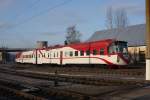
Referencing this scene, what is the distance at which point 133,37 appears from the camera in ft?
214

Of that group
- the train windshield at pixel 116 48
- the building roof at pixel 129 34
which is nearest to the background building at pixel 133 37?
the building roof at pixel 129 34

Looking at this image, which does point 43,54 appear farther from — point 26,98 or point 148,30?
point 26,98

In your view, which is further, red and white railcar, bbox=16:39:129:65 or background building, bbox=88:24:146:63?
background building, bbox=88:24:146:63

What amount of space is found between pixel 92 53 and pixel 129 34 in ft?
101

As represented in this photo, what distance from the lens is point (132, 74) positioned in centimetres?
2895

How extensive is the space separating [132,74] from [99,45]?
29.0 feet

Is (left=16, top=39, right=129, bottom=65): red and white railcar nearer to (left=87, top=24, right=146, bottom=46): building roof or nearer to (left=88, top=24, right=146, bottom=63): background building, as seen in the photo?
(left=88, top=24, right=146, bottom=63): background building

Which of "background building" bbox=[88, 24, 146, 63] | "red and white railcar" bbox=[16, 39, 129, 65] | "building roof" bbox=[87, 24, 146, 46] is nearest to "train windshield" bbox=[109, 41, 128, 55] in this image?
"red and white railcar" bbox=[16, 39, 129, 65]

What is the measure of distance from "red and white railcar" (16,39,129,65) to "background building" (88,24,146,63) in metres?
13.2

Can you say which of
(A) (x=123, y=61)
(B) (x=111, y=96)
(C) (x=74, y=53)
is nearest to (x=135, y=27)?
(C) (x=74, y=53)

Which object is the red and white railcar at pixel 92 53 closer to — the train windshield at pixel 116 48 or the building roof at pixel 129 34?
the train windshield at pixel 116 48

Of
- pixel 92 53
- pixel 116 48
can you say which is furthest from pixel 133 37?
pixel 116 48

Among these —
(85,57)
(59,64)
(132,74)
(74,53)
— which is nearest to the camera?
(132,74)

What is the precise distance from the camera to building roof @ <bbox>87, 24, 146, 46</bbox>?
62.8m
